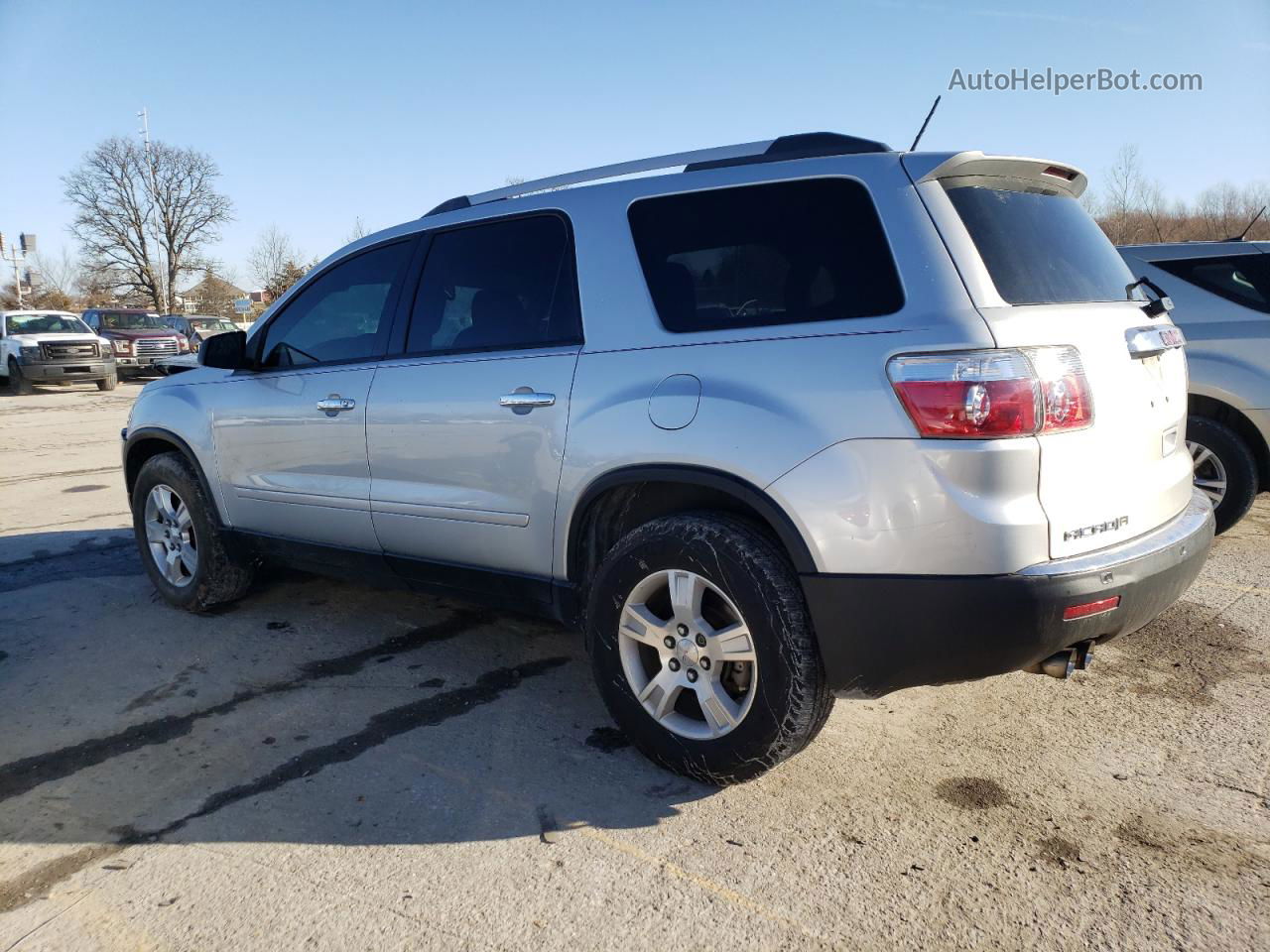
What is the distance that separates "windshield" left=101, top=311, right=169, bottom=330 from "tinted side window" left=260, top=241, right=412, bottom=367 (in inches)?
1033

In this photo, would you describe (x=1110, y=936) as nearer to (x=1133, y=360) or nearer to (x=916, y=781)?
(x=916, y=781)

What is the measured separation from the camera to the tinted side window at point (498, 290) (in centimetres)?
347

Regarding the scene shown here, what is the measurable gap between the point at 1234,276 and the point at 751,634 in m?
4.69

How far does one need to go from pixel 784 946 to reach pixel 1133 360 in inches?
77.4

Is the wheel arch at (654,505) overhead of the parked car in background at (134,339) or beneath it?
beneath

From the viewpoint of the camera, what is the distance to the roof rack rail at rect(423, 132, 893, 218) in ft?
9.70

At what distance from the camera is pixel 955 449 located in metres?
2.45

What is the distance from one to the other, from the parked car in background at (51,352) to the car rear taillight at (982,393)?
79.7 ft

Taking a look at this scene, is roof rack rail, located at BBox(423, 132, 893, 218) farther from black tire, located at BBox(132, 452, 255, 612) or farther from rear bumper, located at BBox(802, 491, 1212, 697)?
black tire, located at BBox(132, 452, 255, 612)

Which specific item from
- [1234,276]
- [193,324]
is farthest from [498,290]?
[193,324]

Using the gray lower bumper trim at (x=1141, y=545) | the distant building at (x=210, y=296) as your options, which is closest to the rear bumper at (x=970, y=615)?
the gray lower bumper trim at (x=1141, y=545)

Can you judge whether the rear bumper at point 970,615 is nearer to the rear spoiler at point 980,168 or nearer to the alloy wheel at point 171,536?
the rear spoiler at point 980,168

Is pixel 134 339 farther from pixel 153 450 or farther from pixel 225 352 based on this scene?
pixel 225 352

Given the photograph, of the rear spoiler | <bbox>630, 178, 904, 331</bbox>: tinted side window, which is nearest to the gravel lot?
<bbox>630, 178, 904, 331</bbox>: tinted side window
